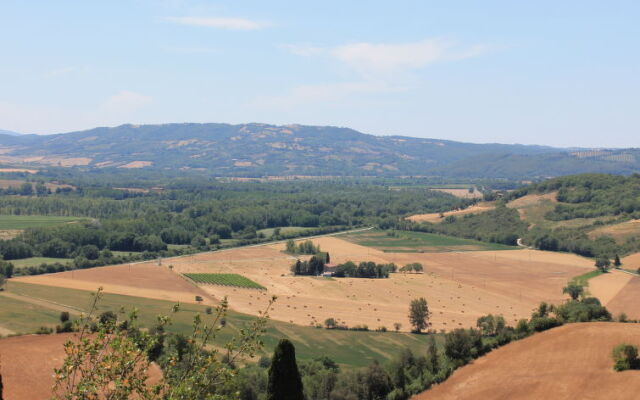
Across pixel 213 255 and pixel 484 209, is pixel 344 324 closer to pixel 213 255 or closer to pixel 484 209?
pixel 213 255

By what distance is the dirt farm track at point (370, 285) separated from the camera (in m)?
84.9

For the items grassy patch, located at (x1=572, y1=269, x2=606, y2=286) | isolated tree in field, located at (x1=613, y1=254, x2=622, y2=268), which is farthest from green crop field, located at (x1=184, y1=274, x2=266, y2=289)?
isolated tree in field, located at (x1=613, y1=254, x2=622, y2=268)

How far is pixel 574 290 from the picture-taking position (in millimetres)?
94500

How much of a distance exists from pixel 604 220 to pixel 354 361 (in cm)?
11528

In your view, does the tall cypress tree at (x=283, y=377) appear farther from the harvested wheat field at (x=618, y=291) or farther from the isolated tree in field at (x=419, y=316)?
the harvested wheat field at (x=618, y=291)

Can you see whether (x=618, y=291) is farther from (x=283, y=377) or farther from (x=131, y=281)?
(x=283, y=377)

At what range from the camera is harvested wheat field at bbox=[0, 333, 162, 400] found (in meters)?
43.3

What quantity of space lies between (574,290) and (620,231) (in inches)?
2243

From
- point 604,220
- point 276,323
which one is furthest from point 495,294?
point 604,220

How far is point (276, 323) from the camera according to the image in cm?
7638

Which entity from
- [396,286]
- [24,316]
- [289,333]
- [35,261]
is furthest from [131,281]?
[396,286]

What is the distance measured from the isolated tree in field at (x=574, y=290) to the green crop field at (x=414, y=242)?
47710 mm

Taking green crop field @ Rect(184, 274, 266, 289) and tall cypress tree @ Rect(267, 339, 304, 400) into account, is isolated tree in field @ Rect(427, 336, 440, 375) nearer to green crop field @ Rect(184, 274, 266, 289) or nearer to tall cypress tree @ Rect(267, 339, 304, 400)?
tall cypress tree @ Rect(267, 339, 304, 400)

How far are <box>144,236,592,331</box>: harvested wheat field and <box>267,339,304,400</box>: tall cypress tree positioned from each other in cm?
4732
